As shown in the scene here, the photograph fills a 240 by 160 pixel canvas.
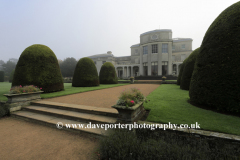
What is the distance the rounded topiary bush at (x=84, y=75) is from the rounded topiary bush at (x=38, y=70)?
4.70 meters

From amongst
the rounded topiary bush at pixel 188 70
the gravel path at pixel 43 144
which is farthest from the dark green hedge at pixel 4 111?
the rounded topiary bush at pixel 188 70

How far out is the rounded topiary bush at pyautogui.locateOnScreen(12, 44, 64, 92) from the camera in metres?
8.96

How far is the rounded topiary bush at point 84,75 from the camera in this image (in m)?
15.0

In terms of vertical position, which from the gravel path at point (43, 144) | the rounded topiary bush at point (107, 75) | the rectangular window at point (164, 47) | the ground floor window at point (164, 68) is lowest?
the gravel path at point (43, 144)

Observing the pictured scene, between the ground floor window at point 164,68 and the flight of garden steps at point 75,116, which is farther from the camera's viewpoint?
the ground floor window at point 164,68

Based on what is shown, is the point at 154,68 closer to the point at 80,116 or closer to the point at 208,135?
the point at 80,116

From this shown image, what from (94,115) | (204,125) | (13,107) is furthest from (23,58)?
(204,125)

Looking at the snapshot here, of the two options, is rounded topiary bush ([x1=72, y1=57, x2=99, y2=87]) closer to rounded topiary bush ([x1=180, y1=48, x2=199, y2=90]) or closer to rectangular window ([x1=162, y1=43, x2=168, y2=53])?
rounded topiary bush ([x1=180, y1=48, x2=199, y2=90])

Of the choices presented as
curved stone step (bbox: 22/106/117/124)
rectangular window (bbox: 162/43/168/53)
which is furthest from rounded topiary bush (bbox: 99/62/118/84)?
rectangular window (bbox: 162/43/168/53)

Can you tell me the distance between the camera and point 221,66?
437 centimetres

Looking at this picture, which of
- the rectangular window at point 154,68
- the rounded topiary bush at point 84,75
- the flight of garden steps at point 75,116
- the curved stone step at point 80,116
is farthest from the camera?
the rectangular window at point 154,68

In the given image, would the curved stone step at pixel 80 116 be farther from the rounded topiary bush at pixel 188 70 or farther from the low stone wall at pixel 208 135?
the rounded topiary bush at pixel 188 70

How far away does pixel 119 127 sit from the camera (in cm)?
335

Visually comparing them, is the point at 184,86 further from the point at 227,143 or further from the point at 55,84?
the point at 55,84
